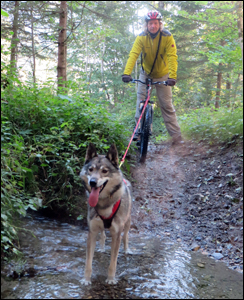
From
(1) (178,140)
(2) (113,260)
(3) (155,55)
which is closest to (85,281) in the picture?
(2) (113,260)

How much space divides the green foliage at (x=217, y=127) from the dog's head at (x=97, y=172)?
14.5 ft

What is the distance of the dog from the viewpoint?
123 inches

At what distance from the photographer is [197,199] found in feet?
18.8

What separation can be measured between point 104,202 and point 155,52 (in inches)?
189

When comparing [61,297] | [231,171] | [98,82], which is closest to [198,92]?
[98,82]

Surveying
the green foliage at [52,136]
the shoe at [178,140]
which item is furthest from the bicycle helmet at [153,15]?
the shoe at [178,140]

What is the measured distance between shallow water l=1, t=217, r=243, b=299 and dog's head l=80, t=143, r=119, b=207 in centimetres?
97

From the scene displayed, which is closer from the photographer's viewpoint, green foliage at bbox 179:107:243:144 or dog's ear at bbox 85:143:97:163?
dog's ear at bbox 85:143:97:163

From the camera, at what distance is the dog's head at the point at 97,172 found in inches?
121

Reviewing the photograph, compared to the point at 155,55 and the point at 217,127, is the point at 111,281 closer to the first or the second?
the point at 155,55

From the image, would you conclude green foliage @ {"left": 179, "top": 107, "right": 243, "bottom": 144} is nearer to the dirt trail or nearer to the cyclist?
the dirt trail

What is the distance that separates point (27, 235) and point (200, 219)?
123 inches

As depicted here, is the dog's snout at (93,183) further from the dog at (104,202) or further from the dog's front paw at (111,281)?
the dog's front paw at (111,281)

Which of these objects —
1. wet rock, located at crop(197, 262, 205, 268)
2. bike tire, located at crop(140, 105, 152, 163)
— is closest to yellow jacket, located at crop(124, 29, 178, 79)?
bike tire, located at crop(140, 105, 152, 163)
